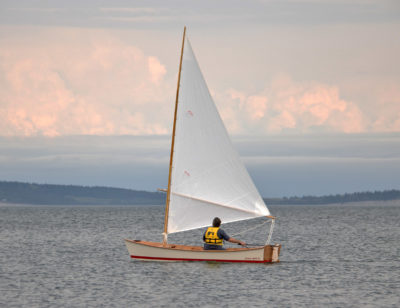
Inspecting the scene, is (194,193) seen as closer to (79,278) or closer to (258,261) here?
(258,261)

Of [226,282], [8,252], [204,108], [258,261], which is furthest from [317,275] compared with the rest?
[8,252]

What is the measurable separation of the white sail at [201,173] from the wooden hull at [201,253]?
45.5 inches

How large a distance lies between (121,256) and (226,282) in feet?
48.2

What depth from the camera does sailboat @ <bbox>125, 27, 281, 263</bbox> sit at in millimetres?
35188

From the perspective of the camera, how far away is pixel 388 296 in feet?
93.6

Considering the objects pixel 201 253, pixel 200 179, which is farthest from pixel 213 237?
pixel 200 179

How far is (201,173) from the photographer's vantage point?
35.8 metres

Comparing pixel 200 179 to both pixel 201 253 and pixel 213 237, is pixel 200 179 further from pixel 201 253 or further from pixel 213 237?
pixel 201 253

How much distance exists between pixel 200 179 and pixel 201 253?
388 centimetres

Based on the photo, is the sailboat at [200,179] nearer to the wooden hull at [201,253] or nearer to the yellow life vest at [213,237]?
the wooden hull at [201,253]

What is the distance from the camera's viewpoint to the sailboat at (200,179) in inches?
1385

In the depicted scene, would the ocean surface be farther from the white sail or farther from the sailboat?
the white sail

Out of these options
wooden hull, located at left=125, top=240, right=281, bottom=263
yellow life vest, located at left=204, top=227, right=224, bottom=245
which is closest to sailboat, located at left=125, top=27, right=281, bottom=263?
Answer: wooden hull, located at left=125, top=240, right=281, bottom=263

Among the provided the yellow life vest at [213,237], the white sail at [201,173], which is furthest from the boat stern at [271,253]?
the yellow life vest at [213,237]
